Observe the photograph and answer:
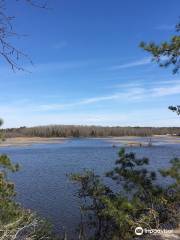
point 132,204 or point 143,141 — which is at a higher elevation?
point 143,141

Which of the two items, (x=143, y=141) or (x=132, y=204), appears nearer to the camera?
(x=132, y=204)

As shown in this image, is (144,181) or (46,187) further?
(46,187)

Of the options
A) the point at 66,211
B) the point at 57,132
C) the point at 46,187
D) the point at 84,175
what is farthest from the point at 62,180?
the point at 57,132

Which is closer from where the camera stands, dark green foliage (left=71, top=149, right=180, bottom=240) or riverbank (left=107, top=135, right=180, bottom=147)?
dark green foliage (left=71, top=149, right=180, bottom=240)

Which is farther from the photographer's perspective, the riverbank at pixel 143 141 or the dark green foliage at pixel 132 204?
the riverbank at pixel 143 141

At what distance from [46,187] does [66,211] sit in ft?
18.9

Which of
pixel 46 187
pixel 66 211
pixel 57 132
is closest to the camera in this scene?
pixel 66 211

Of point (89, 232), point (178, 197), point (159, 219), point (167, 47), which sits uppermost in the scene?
point (167, 47)

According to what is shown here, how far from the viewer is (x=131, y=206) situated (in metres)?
10.1

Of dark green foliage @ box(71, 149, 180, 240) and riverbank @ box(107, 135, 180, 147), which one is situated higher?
riverbank @ box(107, 135, 180, 147)

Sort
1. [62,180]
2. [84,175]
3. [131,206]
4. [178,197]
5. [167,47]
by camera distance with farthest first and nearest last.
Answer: [62,180] < [84,175] < [178,197] < [131,206] < [167,47]

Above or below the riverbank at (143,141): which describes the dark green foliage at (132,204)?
below

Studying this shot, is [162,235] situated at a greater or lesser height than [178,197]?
lesser

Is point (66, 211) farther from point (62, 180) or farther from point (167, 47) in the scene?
point (167, 47)
